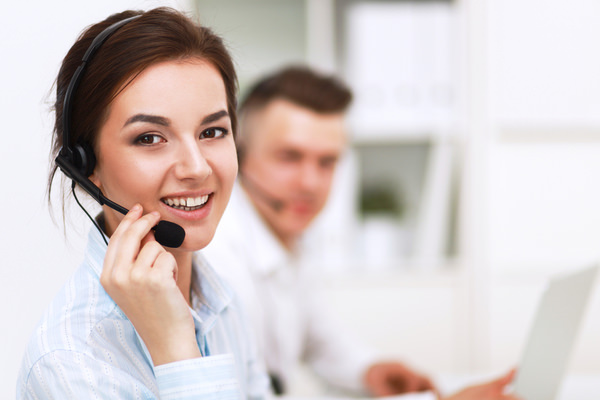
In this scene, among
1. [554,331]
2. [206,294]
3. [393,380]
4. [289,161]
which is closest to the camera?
A: [206,294]

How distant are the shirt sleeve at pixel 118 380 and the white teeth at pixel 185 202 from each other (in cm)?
14

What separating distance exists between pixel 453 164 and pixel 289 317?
0.86 metres

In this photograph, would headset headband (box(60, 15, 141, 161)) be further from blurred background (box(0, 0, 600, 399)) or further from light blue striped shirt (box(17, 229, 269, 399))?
blurred background (box(0, 0, 600, 399))

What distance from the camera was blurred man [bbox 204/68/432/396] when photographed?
58.5 inches

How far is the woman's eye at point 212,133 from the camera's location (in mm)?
542

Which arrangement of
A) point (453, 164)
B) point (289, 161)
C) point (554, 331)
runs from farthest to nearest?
point (453, 164) → point (289, 161) → point (554, 331)

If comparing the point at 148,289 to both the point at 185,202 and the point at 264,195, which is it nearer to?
the point at 185,202

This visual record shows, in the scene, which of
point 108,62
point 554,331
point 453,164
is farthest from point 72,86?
point 453,164

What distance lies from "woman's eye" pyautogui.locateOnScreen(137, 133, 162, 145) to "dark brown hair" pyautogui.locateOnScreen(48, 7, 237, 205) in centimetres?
4

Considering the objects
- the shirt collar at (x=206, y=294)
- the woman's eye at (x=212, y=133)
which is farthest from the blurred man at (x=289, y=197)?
the woman's eye at (x=212, y=133)

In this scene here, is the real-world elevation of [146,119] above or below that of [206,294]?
above

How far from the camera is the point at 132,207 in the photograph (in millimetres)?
524

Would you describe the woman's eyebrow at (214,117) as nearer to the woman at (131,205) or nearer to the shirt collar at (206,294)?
the woman at (131,205)

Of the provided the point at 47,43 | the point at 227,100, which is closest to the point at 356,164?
the point at 227,100
